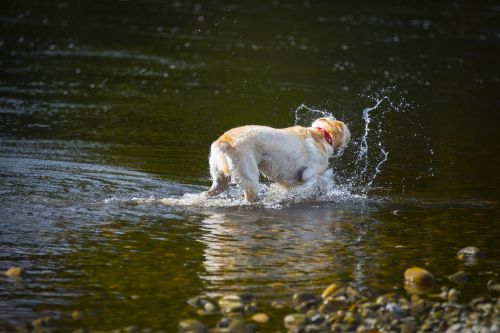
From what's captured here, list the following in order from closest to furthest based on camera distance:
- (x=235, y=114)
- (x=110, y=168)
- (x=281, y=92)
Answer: (x=110, y=168)
(x=235, y=114)
(x=281, y=92)

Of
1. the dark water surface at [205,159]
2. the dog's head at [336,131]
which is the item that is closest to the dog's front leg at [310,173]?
the dark water surface at [205,159]

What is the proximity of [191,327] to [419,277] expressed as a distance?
2268mm

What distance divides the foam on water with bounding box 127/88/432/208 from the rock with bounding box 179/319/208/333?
3.61 m

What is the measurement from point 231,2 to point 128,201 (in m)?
22.8

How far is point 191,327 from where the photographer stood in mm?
6328

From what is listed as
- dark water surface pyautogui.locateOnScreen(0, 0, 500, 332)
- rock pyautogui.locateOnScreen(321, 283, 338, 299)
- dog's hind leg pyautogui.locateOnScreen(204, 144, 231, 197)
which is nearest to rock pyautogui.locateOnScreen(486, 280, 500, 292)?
dark water surface pyautogui.locateOnScreen(0, 0, 500, 332)

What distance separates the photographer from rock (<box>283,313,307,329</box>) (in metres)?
6.47

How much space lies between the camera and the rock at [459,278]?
7637 millimetres

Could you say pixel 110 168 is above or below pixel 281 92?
below

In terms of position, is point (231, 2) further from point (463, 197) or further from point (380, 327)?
point (380, 327)

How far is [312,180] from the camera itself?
10.3 metres

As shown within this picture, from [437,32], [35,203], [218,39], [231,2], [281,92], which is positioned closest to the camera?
[35,203]

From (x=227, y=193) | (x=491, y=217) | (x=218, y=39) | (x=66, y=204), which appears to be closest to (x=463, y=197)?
(x=491, y=217)

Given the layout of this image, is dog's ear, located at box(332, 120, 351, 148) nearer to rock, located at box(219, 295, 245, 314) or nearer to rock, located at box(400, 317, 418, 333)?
rock, located at box(219, 295, 245, 314)
